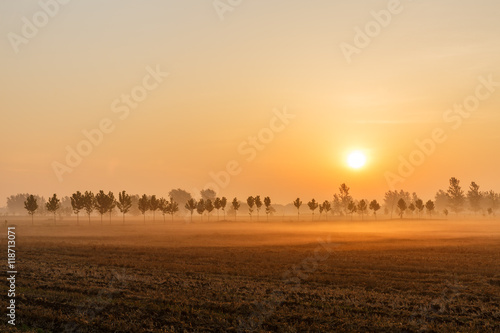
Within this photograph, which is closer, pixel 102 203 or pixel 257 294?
pixel 257 294

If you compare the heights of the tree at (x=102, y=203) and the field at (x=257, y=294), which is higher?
the tree at (x=102, y=203)

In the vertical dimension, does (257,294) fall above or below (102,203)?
below

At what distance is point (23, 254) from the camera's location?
45125mm

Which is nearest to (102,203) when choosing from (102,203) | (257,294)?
(102,203)

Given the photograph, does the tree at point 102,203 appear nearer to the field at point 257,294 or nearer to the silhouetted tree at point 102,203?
the silhouetted tree at point 102,203

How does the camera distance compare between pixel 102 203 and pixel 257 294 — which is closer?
pixel 257 294

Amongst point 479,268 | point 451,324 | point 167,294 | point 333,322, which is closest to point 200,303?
point 167,294

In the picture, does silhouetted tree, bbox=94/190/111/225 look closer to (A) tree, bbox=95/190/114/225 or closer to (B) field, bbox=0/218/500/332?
(A) tree, bbox=95/190/114/225

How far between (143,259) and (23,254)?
46.0ft

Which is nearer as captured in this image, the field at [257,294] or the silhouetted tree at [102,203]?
the field at [257,294]

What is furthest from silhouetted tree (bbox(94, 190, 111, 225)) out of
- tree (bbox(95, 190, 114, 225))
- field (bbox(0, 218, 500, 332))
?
field (bbox(0, 218, 500, 332))

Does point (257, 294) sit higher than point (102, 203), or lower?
lower

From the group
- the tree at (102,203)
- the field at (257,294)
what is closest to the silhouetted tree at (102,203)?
the tree at (102,203)

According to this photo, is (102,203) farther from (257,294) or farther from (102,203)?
(257,294)
